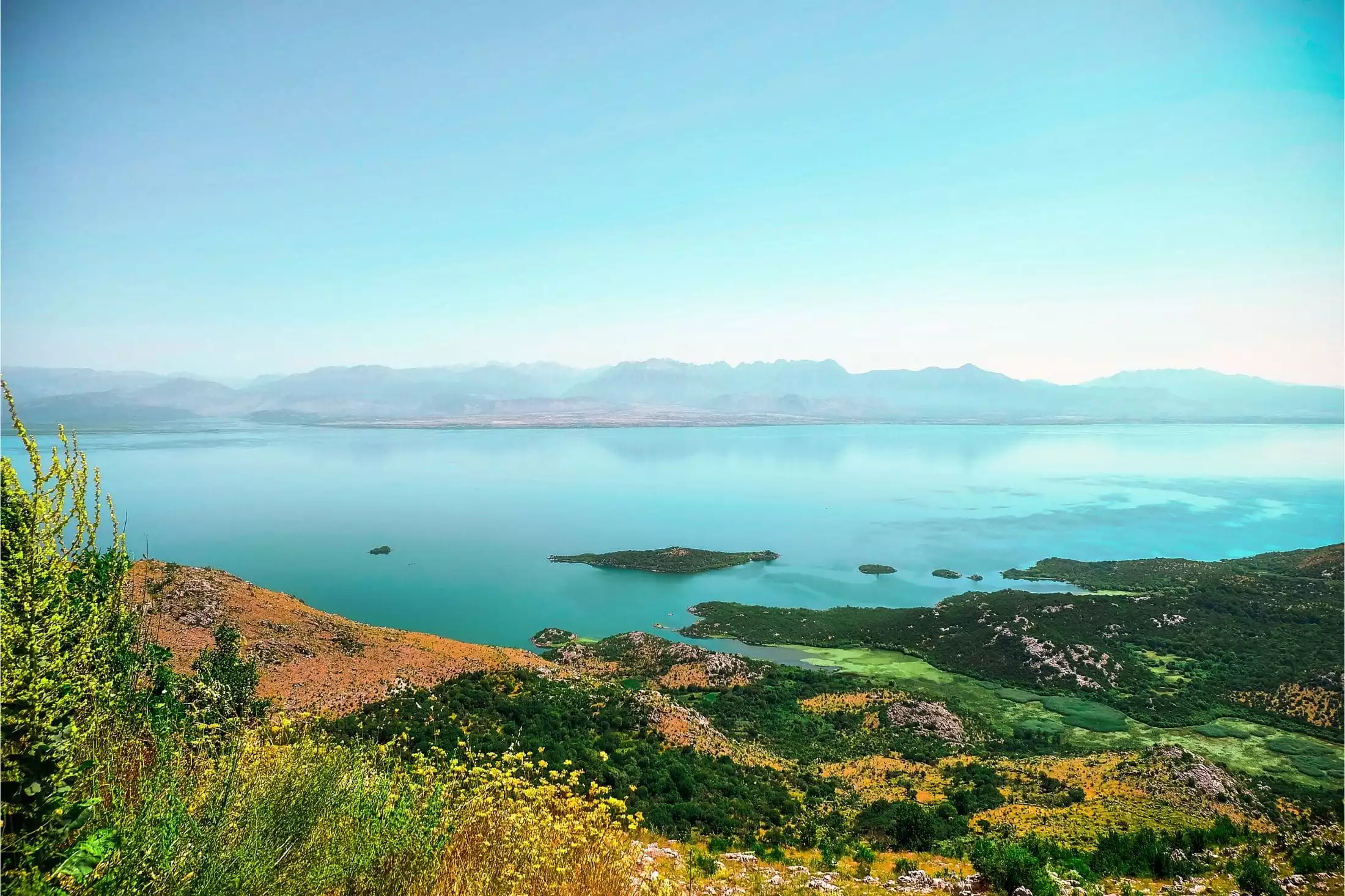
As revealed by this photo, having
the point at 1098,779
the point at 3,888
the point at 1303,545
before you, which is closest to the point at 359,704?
the point at 3,888

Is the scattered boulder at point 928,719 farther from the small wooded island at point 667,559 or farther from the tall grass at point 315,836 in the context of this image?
the small wooded island at point 667,559

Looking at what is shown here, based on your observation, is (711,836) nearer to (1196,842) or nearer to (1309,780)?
(1196,842)

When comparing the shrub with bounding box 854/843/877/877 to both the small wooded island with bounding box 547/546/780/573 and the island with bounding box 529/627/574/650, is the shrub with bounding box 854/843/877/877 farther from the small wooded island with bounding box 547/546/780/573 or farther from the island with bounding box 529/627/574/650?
the small wooded island with bounding box 547/546/780/573

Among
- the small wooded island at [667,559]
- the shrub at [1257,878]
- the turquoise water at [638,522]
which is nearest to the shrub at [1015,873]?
the shrub at [1257,878]

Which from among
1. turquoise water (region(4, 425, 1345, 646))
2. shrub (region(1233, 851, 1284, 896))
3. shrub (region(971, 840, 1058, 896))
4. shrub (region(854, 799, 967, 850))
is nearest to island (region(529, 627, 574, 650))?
turquoise water (region(4, 425, 1345, 646))

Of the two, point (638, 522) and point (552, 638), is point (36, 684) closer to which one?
point (552, 638)

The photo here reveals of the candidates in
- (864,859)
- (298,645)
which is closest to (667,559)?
(298,645)
